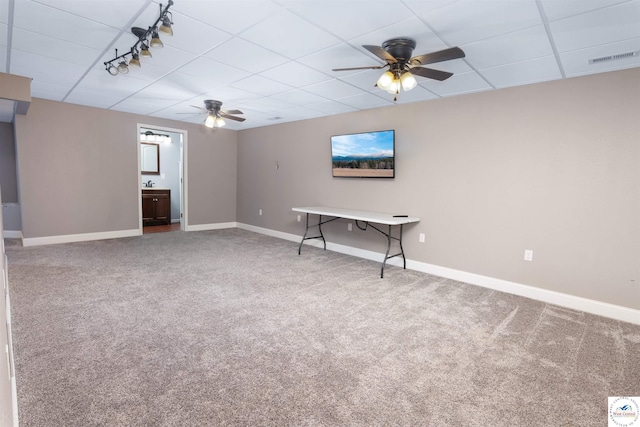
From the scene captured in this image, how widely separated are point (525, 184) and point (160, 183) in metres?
7.91

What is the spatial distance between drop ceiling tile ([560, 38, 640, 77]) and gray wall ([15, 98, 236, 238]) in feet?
20.5

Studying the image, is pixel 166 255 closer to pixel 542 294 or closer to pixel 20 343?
pixel 20 343

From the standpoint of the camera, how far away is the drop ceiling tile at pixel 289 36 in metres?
2.31

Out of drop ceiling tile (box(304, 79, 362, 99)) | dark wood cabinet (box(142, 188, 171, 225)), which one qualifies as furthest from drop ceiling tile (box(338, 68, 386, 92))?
dark wood cabinet (box(142, 188, 171, 225))

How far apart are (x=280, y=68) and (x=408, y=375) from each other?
2928 millimetres

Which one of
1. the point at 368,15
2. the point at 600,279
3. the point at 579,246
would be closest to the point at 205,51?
the point at 368,15

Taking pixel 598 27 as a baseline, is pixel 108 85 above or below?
above

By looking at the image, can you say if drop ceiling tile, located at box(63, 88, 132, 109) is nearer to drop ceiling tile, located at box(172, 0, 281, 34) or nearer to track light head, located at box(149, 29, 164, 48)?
track light head, located at box(149, 29, 164, 48)

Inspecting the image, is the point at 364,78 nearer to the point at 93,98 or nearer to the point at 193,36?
the point at 193,36

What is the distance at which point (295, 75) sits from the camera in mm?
3422

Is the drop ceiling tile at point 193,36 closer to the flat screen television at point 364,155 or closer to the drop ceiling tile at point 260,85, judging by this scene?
the drop ceiling tile at point 260,85

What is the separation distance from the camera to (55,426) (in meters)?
1.54

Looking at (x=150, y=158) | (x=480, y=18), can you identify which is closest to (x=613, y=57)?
(x=480, y=18)

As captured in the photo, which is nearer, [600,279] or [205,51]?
[205,51]
